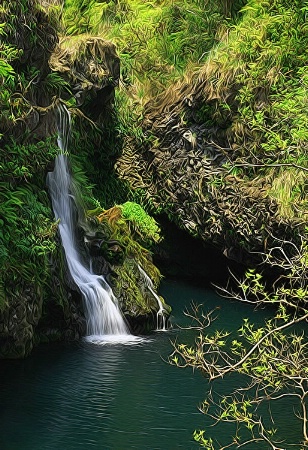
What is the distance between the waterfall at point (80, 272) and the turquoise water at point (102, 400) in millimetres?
564

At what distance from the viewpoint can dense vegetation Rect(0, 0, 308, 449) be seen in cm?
1085

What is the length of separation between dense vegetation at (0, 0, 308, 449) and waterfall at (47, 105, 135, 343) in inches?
16.3

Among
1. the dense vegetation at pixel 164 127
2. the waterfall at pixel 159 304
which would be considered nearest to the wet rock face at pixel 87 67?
the dense vegetation at pixel 164 127

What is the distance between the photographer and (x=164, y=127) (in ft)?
57.4

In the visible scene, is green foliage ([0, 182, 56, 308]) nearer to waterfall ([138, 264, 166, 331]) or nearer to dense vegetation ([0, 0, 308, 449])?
dense vegetation ([0, 0, 308, 449])

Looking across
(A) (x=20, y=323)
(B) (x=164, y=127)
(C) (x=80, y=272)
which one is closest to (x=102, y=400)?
(A) (x=20, y=323)

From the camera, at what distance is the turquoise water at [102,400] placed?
8234 millimetres

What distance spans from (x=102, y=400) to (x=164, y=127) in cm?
916

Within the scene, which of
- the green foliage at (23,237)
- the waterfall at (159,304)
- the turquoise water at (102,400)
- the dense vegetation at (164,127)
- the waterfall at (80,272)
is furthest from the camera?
the waterfall at (159,304)

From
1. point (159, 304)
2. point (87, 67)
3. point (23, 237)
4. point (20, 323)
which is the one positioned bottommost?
point (20, 323)

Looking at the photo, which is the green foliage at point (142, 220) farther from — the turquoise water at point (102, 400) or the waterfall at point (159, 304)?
the turquoise water at point (102, 400)

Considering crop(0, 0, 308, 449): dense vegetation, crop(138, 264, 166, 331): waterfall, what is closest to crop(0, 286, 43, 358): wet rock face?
crop(0, 0, 308, 449): dense vegetation

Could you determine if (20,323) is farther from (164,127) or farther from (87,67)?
(164,127)

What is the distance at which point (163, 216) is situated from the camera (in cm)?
1819
